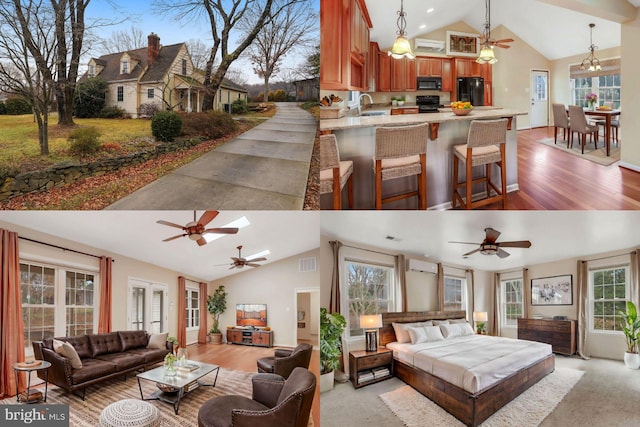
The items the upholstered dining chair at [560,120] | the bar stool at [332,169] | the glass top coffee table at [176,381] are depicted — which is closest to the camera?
the upholstered dining chair at [560,120]

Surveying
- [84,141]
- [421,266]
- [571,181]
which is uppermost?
[84,141]

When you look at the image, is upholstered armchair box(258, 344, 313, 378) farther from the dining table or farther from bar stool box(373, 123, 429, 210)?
the dining table

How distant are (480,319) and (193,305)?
1.74 metres

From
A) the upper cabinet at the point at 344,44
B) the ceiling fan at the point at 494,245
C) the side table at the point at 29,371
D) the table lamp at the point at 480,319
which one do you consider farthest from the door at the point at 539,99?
the side table at the point at 29,371

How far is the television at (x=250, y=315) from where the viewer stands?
2955 millimetres

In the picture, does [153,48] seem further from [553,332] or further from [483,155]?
[553,332]

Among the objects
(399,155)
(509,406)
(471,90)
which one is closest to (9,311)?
(399,155)

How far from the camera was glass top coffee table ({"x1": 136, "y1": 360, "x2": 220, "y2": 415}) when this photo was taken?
2.89 metres

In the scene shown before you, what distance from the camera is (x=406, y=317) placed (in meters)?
2.81

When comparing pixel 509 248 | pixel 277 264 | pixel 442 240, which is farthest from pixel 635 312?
pixel 277 264

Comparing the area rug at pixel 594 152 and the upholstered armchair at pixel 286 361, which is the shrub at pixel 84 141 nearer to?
the upholstered armchair at pixel 286 361

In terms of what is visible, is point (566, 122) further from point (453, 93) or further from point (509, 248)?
point (509, 248)

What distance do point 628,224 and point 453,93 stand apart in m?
1.34

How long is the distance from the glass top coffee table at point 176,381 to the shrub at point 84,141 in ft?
4.55
